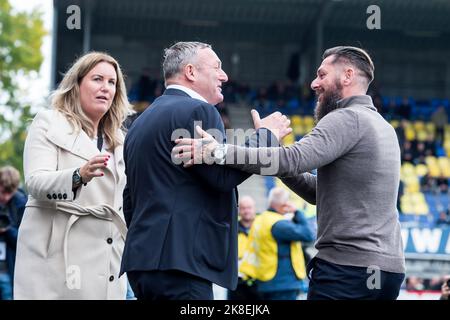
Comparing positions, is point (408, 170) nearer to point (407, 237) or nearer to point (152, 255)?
point (407, 237)

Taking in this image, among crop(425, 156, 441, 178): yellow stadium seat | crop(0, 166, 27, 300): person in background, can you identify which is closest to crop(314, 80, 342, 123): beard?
crop(0, 166, 27, 300): person in background

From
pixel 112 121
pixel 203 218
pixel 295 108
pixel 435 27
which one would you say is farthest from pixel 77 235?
pixel 435 27

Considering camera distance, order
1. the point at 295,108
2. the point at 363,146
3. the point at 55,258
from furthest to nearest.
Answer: the point at 295,108 → the point at 55,258 → the point at 363,146

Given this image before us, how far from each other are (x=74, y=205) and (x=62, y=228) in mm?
136

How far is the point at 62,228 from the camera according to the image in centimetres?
491

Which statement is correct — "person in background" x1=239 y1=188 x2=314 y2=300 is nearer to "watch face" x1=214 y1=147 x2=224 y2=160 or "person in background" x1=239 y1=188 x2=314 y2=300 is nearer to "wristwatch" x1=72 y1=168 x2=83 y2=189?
"wristwatch" x1=72 y1=168 x2=83 y2=189

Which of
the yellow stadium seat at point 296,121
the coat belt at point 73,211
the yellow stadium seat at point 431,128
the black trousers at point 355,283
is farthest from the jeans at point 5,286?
the yellow stadium seat at point 431,128

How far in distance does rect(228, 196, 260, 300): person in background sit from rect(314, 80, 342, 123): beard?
505 cm

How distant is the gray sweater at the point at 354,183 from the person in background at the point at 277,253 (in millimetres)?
4656

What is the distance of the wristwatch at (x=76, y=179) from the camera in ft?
15.1

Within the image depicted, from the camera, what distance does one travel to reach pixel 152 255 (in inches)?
161

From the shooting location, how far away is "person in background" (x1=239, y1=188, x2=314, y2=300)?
9172mm
